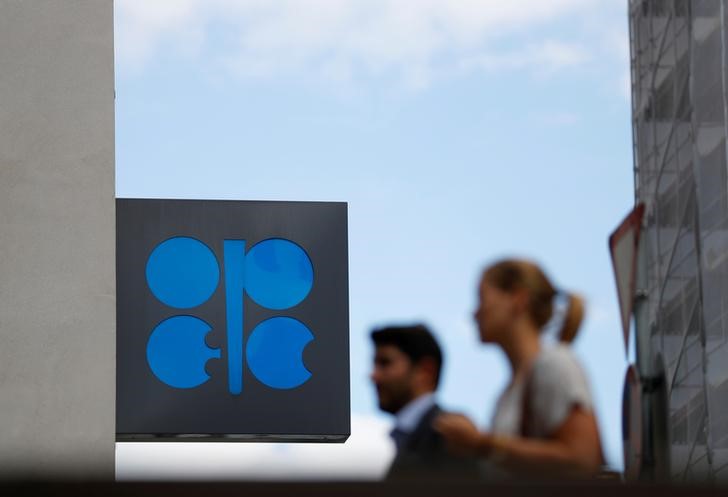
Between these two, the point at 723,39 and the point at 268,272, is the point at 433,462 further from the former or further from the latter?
the point at 723,39

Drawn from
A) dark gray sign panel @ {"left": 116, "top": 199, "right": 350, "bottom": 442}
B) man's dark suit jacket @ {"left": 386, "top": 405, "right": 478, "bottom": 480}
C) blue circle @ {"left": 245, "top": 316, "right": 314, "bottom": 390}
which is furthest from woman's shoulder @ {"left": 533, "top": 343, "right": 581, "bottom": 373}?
blue circle @ {"left": 245, "top": 316, "right": 314, "bottom": 390}

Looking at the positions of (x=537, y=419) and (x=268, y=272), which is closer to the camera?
(x=537, y=419)

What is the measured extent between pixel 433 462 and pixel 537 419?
32cm

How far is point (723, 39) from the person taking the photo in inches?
1120

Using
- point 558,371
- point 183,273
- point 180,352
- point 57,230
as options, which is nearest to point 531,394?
point 558,371

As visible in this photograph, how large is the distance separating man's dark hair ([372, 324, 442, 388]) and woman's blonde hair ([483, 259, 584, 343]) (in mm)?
253

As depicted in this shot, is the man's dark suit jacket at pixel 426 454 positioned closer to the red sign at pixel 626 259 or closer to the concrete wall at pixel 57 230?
the red sign at pixel 626 259

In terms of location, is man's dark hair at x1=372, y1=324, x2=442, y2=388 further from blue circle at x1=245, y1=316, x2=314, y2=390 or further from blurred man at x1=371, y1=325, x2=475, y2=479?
blue circle at x1=245, y1=316, x2=314, y2=390

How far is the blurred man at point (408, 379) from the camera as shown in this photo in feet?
14.0

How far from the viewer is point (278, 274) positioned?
27.1 m

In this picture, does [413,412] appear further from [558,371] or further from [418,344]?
[558,371]

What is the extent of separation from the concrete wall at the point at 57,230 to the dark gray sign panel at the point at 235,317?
332 inches

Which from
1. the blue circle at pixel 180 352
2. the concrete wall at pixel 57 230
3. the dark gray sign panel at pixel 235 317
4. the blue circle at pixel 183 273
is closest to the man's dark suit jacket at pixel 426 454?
the concrete wall at pixel 57 230

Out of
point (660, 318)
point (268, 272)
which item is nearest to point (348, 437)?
point (268, 272)
